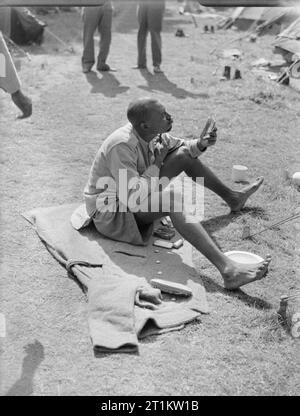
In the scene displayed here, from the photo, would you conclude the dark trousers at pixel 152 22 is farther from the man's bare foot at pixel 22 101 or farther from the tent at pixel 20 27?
the man's bare foot at pixel 22 101

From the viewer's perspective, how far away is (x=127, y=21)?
576 inches

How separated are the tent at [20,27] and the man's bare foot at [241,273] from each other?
884 centimetres

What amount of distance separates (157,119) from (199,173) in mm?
759

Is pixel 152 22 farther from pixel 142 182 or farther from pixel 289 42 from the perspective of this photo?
pixel 142 182

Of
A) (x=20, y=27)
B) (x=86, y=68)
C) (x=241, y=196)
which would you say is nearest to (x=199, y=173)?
(x=241, y=196)

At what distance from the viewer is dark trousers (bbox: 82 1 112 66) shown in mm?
8906

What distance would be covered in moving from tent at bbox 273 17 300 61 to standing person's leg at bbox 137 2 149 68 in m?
2.18

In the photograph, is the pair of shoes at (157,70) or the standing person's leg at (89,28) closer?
the standing person's leg at (89,28)

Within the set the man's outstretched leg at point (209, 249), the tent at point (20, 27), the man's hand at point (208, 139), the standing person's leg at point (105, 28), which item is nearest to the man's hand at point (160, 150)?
the man's hand at point (208, 139)

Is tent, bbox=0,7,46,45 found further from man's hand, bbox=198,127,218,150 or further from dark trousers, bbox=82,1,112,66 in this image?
man's hand, bbox=198,127,218,150

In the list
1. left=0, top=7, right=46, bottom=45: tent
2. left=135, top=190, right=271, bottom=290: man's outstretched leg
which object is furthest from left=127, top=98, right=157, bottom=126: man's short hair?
left=0, top=7, right=46, bottom=45: tent

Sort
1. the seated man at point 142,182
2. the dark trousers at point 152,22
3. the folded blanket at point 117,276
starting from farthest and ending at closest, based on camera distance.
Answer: the dark trousers at point 152,22
the seated man at point 142,182
the folded blanket at point 117,276

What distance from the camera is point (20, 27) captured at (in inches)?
431

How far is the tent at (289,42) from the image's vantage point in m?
8.89
